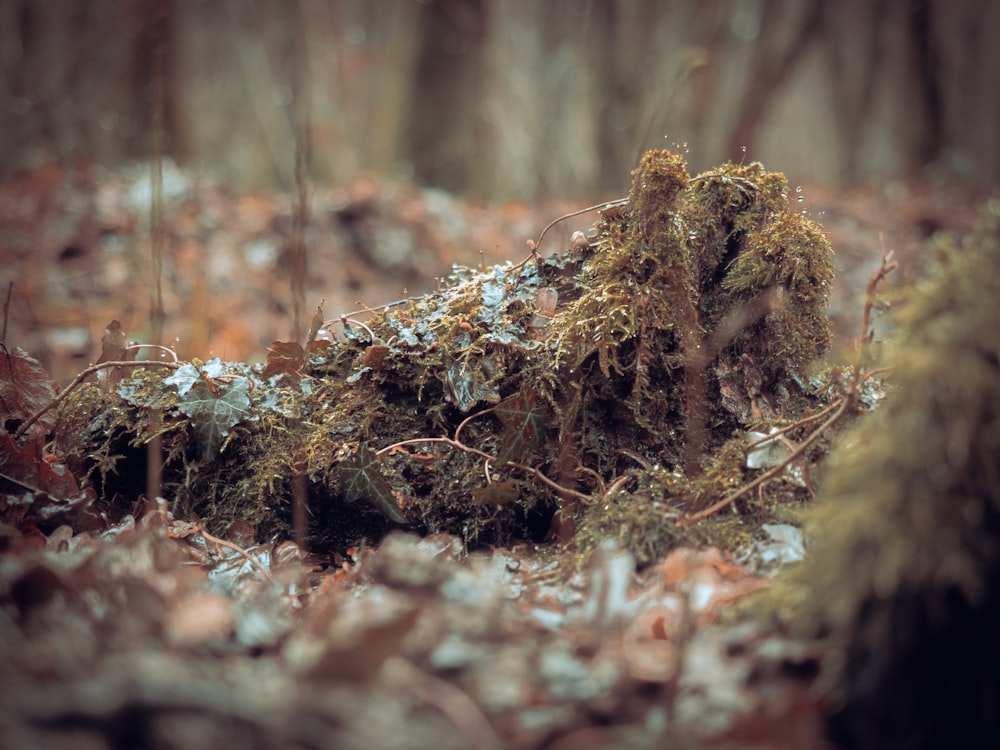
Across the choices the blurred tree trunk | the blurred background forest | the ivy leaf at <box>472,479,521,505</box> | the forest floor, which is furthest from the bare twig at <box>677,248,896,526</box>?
the blurred tree trunk

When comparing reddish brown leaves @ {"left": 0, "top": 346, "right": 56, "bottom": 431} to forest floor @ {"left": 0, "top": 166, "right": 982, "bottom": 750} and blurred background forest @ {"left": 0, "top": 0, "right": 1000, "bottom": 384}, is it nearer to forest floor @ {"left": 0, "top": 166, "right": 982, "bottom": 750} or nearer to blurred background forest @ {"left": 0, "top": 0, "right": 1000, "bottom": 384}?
forest floor @ {"left": 0, "top": 166, "right": 982, "bottom": 750}

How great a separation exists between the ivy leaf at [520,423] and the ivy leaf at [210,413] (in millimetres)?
673

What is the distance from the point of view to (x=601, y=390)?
180cm

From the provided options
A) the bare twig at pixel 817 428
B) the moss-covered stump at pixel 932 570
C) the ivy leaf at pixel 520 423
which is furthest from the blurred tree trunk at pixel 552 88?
the moss-covered stump at pixel 932 570

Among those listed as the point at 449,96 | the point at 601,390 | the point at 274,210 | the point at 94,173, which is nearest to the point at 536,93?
the point at 449,96

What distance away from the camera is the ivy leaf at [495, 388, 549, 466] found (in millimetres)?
1762

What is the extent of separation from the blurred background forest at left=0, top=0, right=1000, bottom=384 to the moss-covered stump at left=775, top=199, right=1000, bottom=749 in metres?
4.77

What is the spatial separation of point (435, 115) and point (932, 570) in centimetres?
911

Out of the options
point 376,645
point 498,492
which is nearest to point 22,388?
point 498,492

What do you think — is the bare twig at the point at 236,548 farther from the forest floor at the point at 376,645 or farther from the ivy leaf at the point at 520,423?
the ivy leaf at the point at 520,423

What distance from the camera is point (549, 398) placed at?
178 centimetres

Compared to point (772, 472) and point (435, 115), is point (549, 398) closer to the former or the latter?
point (772, 472)

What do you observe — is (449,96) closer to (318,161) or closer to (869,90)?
(318,161)

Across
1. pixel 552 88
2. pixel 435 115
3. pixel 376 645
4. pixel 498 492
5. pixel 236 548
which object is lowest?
pixel 236 548
